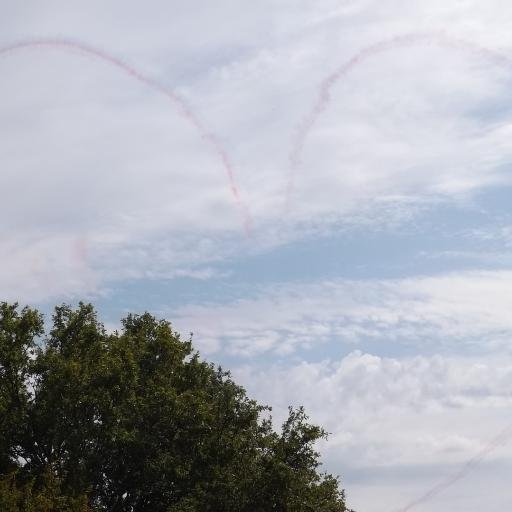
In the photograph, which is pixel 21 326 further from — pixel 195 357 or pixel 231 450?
pixel 231 450

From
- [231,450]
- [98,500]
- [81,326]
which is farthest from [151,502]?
[81,326]

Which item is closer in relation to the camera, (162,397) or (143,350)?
(162,397)

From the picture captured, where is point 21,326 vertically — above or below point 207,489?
above

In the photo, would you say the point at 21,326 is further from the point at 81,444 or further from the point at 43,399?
the point at 81,444

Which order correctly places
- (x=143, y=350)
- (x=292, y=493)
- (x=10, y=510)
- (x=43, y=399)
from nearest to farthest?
(x=10, y=510)
(x=292, y=493)
(x=43, y=399)
(x=143, y=350)

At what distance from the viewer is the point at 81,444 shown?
2026 inches

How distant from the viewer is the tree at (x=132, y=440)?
50062 millimetres

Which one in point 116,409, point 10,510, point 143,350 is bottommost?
point 10,510

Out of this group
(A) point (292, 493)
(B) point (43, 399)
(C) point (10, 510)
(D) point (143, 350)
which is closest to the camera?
(C) point (10, 510)

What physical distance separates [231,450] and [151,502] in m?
6.58

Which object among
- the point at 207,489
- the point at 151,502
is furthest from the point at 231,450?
the point at 151,502

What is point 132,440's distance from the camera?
167 feet

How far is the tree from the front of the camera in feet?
164

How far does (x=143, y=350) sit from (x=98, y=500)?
9601mm
